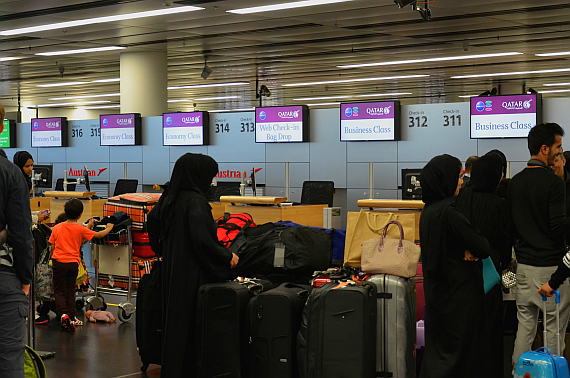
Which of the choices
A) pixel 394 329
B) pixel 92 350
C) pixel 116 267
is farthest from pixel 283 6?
pixel 394 329

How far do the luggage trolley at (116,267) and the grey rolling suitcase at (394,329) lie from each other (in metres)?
2.92

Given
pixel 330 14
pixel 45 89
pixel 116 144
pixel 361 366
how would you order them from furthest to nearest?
1. pixel 45 89
2. pixel 116 144
3. pixel 330 14
4. pixel 361 366

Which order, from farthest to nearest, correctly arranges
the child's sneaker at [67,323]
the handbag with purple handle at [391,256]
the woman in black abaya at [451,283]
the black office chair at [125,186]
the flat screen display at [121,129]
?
1. the flat screen display at [121,129]
2. the black office chair at [125,186]
3. the child's sneaker at [67,323]
4. the handbag with purple handle at [391,256]
5. the woman in black abaya at [451,283]

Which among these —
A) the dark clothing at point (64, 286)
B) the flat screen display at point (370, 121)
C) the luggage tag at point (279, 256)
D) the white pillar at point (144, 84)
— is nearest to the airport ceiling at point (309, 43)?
the white pillar at point (144, 84)

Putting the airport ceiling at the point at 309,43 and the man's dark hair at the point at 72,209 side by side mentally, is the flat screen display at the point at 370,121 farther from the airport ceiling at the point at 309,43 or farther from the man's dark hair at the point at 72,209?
the man's dark hair at the point at 72,209

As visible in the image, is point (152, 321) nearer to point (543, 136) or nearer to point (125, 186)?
point (543, 136)

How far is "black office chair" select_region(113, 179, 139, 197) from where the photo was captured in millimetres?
11336

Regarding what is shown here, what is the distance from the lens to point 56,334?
5.73 meters

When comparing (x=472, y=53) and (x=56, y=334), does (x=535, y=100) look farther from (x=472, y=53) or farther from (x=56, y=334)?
(x=56, y=334)

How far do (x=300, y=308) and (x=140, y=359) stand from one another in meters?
1.67

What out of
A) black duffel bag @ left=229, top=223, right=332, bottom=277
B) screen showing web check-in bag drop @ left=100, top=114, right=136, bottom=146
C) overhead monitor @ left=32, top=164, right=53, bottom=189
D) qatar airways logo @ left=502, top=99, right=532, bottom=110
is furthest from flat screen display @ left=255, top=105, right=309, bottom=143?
black duffel bag @ left=229, top=223, right=332, bottom=277

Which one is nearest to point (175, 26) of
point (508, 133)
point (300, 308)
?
point (508, 133)

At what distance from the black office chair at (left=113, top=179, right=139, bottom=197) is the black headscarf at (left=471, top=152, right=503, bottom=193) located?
8.30 metres

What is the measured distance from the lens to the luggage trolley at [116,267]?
239 inches
